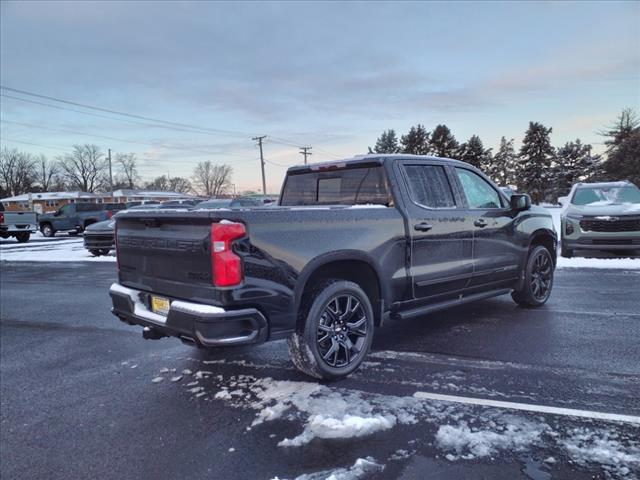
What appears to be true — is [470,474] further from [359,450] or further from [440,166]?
[440,166]

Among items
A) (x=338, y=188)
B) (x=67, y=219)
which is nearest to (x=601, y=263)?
(x=338, y=188)

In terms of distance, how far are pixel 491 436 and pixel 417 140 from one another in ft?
232

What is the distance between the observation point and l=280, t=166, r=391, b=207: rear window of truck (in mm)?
4438

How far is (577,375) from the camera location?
3.78 metres

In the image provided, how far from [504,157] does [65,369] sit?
87215mm

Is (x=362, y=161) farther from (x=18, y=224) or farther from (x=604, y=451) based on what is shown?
(x=18, y=224)

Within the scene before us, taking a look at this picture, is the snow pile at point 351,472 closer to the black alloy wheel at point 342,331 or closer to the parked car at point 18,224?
the black alloy wheel at point 342,331

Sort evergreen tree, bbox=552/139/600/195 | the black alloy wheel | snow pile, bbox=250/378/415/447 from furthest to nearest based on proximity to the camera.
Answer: evergreen tree, bbox=552/139/600/195 → the black alloy wheel → snow pile, bbox=250/378/415/447

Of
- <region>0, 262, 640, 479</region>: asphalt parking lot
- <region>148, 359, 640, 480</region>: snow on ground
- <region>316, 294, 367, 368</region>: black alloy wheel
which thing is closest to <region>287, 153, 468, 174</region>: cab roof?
<region>316, 294, 367, 368</region>: black alloy wheel

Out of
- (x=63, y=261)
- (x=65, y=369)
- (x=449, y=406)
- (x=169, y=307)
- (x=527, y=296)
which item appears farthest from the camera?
(x=63, y=261)

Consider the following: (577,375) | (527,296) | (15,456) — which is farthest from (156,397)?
(527,296)

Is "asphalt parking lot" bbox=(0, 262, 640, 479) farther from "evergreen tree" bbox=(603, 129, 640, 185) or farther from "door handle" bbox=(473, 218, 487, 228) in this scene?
"evergreen tree" bbox=(603, 129, 640, 185)

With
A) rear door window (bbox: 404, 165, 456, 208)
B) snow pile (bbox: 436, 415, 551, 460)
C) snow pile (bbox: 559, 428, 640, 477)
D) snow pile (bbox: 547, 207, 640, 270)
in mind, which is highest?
rear door window (bbox: 404, 165, 456, 208)

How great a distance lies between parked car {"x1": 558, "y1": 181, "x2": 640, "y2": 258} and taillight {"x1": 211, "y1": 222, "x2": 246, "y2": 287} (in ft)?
31.0
